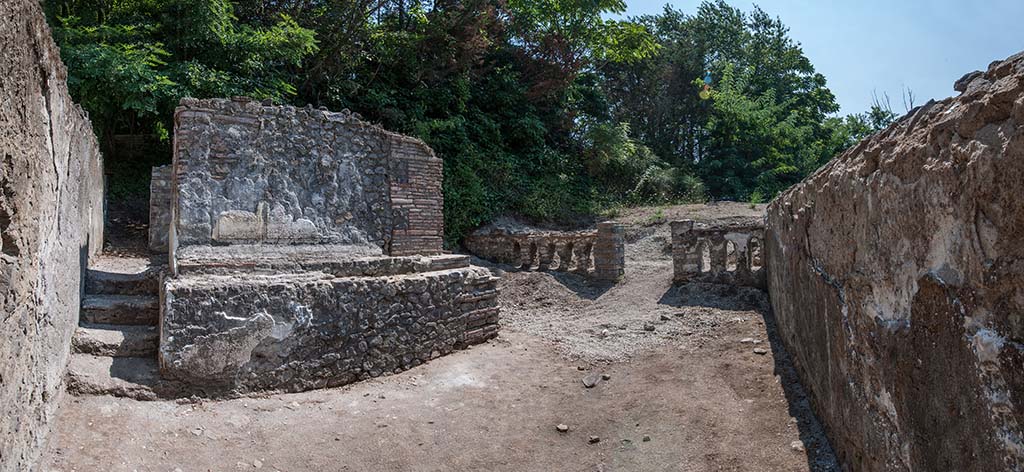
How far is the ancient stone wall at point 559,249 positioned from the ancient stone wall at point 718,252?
4.59 ft

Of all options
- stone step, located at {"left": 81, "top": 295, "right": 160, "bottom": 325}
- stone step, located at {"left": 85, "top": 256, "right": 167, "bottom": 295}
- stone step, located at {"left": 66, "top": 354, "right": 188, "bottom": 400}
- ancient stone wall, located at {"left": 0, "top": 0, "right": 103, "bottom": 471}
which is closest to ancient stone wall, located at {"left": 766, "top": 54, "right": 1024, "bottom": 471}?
ancient stone wall, located at {"left": 0, "top": 0, "right": 103, "bottom": 471}

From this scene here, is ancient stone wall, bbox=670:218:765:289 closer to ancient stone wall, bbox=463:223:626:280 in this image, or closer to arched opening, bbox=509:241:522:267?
ancient stone wall, bbox=463:223:626:280

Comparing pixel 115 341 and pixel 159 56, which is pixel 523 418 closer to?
pixel 115 341

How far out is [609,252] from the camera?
9867mm

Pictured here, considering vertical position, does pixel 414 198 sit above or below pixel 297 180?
below

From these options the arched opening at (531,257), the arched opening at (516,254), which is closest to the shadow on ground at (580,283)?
the arched opening at (531,257)

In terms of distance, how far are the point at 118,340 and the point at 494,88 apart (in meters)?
13.4

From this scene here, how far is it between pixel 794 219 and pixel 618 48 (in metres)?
14.4

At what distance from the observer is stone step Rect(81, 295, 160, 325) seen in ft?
17.2

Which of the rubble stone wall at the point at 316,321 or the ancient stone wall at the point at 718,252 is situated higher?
the ancient stone wall at the point at 718,252

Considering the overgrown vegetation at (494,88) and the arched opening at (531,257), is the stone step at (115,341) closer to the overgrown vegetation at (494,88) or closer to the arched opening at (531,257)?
the overgrown vegetation at (494,88)

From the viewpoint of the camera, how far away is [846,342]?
2.91m

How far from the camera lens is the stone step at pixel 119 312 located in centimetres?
525

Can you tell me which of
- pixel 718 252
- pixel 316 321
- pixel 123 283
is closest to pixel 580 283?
pixel 718 252
